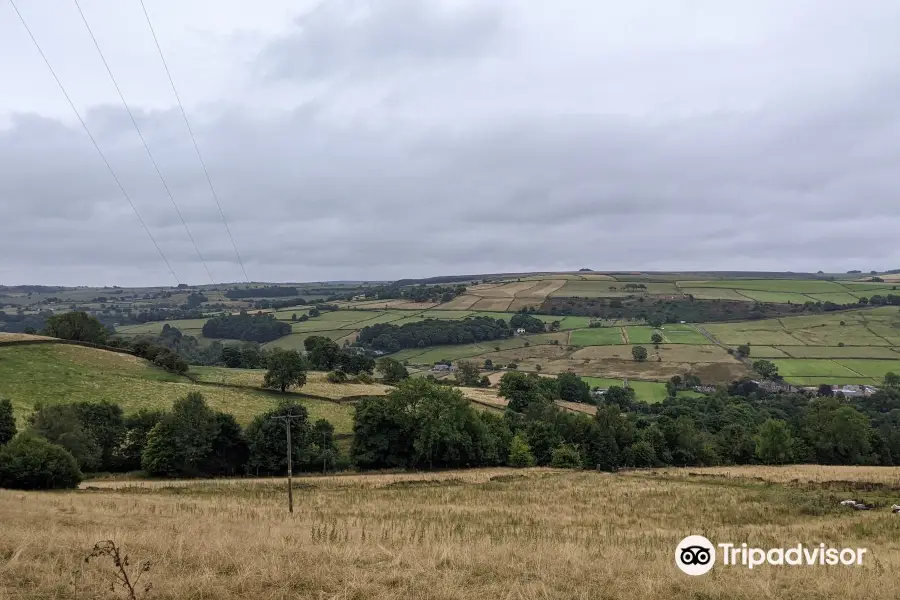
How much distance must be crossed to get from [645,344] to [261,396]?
9199 centimetres

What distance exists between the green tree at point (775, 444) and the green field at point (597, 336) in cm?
6550

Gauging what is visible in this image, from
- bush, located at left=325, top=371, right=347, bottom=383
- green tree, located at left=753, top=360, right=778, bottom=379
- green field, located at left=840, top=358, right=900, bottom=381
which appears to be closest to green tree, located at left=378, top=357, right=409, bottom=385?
bush, located at left=325, top=371, right=347, bottom=383

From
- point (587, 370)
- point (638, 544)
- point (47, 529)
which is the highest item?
point (47, 529)

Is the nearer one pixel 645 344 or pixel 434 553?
pixel 434 553

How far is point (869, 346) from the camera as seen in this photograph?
4855 inches

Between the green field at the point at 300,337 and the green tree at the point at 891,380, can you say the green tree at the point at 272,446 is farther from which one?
the green tree at the point at 891,380

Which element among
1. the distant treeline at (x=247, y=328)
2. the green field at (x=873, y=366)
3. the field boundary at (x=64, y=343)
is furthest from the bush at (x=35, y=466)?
the green field at (x=873, y=366)

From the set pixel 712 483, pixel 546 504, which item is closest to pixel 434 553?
pixel 546 504

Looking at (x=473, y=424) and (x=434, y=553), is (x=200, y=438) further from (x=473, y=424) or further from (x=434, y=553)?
(x=434, y=553)

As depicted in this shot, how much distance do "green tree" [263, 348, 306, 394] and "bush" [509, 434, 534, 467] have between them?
32.7 meters

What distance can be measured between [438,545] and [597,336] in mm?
134345

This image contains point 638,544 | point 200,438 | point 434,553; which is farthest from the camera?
point 200,438

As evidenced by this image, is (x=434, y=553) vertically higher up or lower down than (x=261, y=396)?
higher up

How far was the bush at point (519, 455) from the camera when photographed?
6350 centimetres
